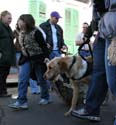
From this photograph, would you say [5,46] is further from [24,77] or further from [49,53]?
[24,77]

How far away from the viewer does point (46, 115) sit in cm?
731

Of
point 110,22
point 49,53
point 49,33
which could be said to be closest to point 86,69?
point 49,53

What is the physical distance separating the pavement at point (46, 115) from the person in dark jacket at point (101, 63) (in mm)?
271

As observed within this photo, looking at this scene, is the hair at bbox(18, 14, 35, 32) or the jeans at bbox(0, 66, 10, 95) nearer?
the hair at bbox(18, 14, 35, 32)

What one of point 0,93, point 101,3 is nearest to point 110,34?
point 101,3

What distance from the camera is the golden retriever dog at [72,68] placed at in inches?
281

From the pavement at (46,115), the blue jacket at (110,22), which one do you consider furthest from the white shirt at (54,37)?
the blue jacket at (110,22)

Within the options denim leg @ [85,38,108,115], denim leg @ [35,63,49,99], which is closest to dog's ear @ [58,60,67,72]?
denim leg @ [35,63,49,99]

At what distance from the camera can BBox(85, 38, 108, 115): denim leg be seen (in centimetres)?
564

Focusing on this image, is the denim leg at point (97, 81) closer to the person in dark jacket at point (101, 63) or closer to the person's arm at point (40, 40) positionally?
the person in dark jacket at point (101, 63)

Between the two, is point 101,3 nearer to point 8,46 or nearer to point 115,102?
point 115,102

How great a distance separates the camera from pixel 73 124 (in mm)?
6383

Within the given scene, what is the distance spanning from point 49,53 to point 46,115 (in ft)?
6.05

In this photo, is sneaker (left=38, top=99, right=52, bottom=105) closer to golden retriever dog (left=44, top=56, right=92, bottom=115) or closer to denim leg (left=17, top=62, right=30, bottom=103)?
denim leg (left=17, top=62, right=30, bottom=103)
